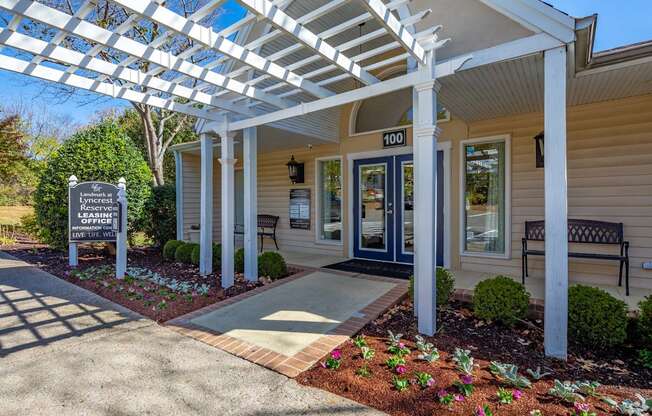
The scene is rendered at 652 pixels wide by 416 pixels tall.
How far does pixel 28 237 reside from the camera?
11062mm

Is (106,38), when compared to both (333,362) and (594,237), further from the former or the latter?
(594,237)

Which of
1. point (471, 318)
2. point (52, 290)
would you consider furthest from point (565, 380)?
point (52, 290)

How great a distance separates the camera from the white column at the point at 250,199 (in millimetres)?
5098

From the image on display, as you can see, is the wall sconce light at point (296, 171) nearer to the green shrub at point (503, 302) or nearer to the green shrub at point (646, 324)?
the green shrub at point (503, 302)

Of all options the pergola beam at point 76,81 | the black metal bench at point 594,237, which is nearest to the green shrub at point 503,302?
the black metal bench at point 594,237

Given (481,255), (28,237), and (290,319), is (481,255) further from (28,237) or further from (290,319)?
(28,237)

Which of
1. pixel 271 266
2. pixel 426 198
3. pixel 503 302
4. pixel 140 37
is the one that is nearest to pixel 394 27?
pixel 426 198

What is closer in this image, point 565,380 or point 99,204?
point 565,380

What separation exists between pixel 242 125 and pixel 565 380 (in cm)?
453

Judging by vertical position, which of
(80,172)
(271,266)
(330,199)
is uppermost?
(80,172)

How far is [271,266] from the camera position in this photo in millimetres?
5301

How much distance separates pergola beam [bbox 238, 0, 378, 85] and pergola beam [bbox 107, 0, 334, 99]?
0.52 meters

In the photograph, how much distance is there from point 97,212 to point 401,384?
5.84 meters

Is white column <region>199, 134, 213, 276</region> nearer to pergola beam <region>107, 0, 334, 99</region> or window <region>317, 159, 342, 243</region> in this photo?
window <region>317, 159, 342, 243</region>
